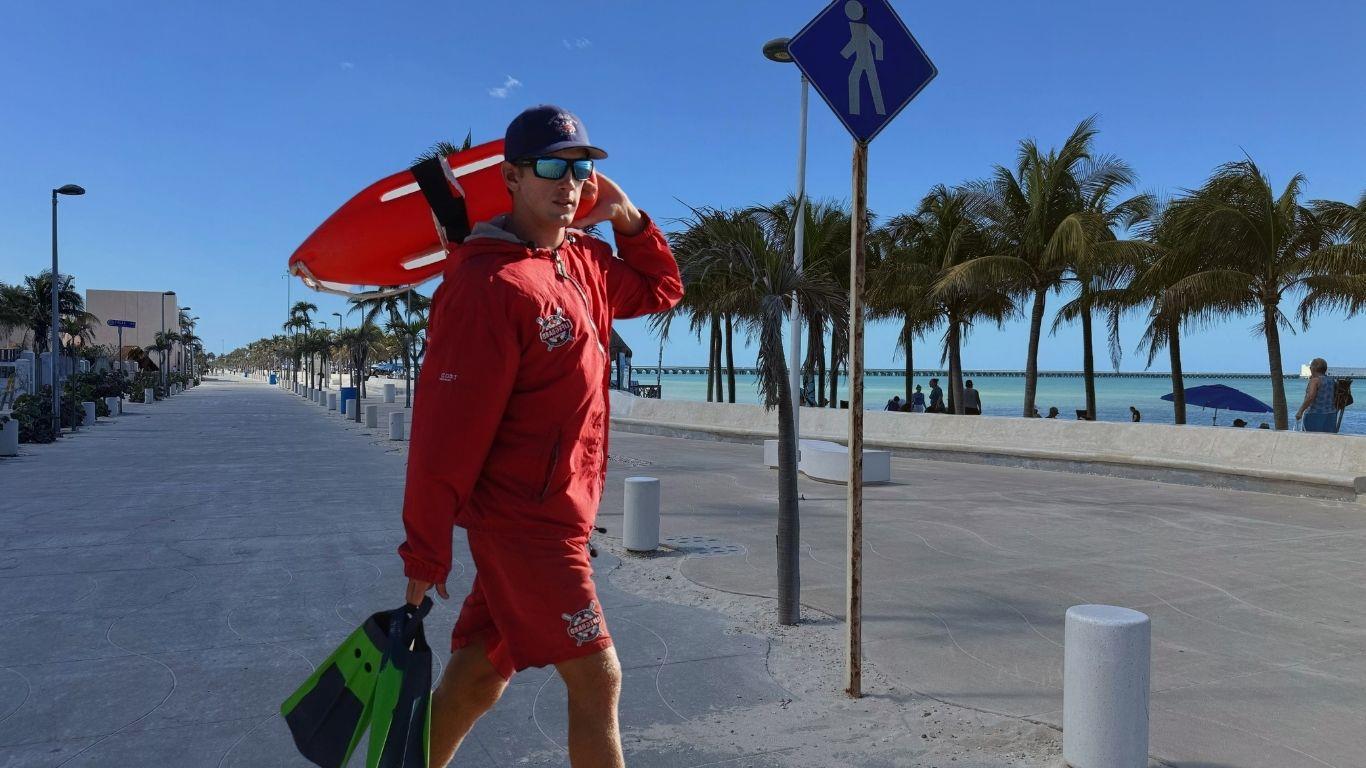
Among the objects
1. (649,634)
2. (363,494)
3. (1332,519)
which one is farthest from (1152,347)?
(649,634)

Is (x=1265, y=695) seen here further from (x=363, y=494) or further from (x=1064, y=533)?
(x=363, y=494)

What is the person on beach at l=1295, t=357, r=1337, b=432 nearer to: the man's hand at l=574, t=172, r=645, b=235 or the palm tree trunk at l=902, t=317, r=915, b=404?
the man's hand at l=574, t=172, r=645, b=235

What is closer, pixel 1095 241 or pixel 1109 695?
pixel 1109 695

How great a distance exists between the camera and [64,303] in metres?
37.5

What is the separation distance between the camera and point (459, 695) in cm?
241

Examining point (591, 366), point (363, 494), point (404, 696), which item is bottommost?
point (363, 494)

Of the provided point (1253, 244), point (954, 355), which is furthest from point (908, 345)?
point (1253, 244)

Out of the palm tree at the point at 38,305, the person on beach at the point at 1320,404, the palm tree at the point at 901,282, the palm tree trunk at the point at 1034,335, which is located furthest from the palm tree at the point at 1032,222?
the palm tree at the point at 38,305

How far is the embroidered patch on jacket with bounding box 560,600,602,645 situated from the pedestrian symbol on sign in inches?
104

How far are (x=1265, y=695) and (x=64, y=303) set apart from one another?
4452cm

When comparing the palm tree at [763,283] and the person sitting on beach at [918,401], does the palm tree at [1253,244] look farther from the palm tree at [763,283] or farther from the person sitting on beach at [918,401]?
the palm tree at [763,283]

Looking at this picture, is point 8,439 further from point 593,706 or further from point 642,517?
point 593,706

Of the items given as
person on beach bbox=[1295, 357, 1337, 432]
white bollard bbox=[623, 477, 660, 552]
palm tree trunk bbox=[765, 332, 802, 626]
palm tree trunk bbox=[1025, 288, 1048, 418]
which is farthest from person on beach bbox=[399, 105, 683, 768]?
palm tree trunk bbox=[1025, 288, 1048, 418]

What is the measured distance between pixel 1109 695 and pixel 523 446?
8.03 feet
